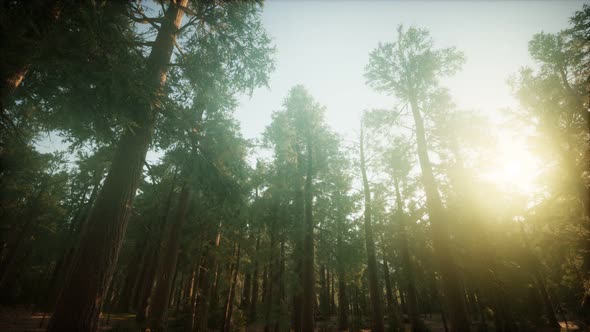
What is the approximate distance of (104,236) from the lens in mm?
4801

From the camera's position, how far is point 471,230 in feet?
47.5

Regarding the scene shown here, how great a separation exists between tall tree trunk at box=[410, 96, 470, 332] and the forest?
0.05 m

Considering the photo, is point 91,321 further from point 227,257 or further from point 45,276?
point 45,276

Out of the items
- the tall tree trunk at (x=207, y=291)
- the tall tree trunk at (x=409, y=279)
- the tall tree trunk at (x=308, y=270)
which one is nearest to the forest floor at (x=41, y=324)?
the tall tree trunk at (x=409, y=279)

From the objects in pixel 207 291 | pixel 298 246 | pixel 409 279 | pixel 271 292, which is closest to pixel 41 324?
pixel 207 291

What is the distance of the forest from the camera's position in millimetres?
4668

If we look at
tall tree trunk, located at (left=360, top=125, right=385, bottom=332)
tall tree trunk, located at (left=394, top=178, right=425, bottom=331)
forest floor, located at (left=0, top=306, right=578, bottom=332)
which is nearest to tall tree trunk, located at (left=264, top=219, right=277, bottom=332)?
forest floor, located at (left=0, top=306, right=578, bottom=332)

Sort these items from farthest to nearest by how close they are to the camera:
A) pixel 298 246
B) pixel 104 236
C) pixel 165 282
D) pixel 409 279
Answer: pixel 409 279 → pixel 298 246 → pixel 165 282 → pixel 104 236

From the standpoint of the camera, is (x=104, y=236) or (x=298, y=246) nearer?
(x=104, y=236)

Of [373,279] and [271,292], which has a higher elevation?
[373,279]

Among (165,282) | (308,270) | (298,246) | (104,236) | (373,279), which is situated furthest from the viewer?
(298,246)

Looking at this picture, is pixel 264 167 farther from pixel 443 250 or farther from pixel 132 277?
pixel 132 277

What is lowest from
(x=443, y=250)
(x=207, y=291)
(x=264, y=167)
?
(x=207, y=291)

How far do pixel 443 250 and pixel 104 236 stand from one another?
10.2 m
